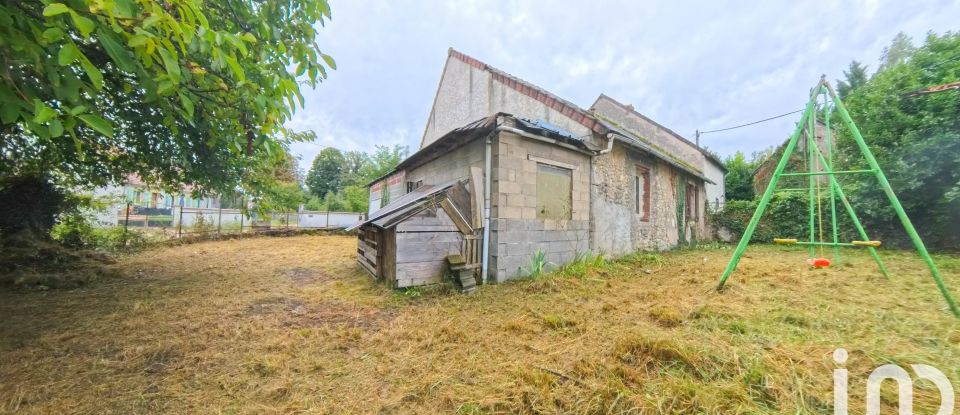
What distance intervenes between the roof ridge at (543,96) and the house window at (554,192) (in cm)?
136

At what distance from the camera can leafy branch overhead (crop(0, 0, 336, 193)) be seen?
150 cm

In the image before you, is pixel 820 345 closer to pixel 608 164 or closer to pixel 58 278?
pixel 608 164

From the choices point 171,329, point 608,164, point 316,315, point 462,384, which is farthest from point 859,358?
point 171,329

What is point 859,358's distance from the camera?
2273 millimetres

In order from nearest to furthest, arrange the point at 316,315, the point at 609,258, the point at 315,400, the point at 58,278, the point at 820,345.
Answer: the point at 315,400 → the point at 820,345 → the point at 316,315 → the point at 58,278 → the point at 609,258

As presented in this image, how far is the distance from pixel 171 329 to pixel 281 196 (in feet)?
16.4

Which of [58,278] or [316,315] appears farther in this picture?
[58,278]

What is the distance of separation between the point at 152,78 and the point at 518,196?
4.67 m

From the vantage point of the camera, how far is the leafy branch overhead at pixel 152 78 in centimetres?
150

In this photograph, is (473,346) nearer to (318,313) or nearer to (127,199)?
(318,313)

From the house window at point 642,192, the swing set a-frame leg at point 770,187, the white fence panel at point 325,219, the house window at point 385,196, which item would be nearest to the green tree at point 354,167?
the white fence panel at point 325,219

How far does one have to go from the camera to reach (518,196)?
18.5 ft

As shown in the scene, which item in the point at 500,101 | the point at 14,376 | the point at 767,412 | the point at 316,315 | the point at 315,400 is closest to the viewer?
the point at 767,412

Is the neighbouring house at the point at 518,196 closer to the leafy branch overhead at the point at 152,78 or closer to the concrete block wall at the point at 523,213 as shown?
the concrete block wall at the point at 523,213
